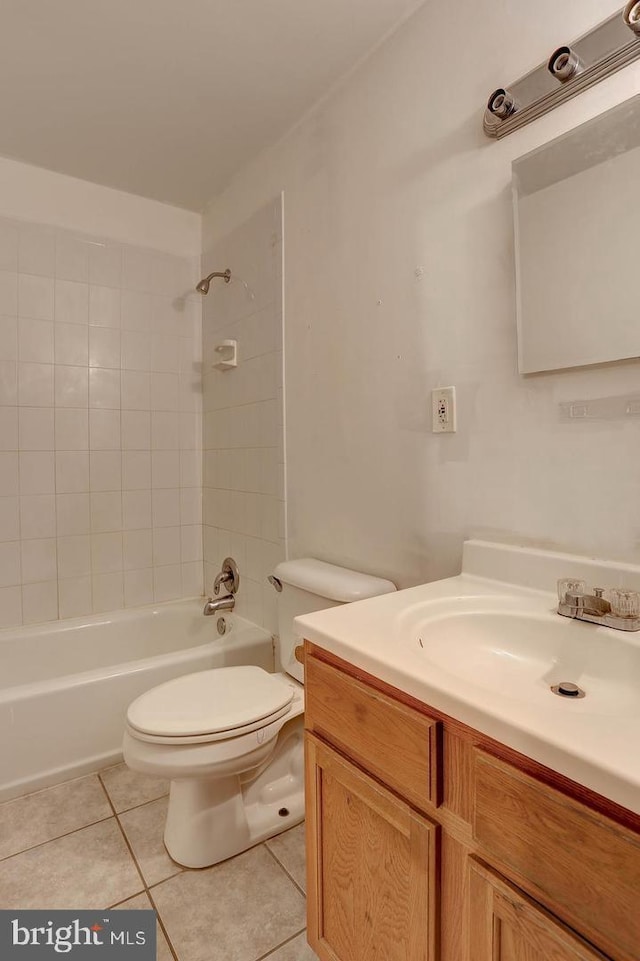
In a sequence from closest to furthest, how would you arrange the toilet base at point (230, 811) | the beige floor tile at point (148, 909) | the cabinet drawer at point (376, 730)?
the cabinet drawer at point (376, 730)
the beige floor tile at point (148, 909)
the toilet base at point (230, 811)

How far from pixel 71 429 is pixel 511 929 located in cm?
224

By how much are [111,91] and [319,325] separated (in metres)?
1.05

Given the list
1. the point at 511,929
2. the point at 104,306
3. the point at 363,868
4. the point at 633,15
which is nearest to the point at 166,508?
the point at 104,306

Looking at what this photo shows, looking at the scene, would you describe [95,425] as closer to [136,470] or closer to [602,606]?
[136,470]

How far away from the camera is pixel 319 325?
1.72 m

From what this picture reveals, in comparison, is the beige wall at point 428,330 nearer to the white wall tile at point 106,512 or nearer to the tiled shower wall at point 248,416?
the tiled shower wall at point 248,416

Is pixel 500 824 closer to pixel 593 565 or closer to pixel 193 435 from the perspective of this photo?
pixel 593 565

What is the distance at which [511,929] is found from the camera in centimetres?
58

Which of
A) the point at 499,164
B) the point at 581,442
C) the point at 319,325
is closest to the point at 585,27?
the point at 499,164

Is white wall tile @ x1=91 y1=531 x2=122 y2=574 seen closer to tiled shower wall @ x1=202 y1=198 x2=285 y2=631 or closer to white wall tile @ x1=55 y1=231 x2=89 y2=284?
tiled shower wall @ x1=202 y1=198 x2=285 y2=631

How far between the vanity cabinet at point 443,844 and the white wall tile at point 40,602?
5.60 feet

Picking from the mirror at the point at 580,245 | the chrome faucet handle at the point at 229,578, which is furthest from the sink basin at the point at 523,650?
the chrome faucet handle at the point at 229,578

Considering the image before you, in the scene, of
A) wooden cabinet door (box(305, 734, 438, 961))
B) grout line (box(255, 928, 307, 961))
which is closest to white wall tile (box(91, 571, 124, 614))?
grout line (box(255, 928, 307, 961))

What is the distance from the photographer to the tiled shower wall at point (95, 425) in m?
2.10
